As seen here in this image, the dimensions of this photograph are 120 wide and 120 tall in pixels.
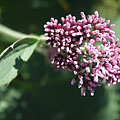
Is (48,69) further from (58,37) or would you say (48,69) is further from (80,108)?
(58,37)

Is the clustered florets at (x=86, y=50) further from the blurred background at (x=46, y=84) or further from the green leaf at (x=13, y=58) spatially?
the blurred background at (x=46, y=84)

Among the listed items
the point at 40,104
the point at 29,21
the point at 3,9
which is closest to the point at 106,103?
the point at 40,104

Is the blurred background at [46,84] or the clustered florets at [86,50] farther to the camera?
the blurred background at [46,84]

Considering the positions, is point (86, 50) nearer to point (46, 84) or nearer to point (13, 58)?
point (13, 58)

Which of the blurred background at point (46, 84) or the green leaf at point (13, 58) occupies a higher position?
the blurred background at point (46, 84)

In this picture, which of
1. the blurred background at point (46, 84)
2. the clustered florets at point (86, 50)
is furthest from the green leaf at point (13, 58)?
the blurred background at point (46, 84)

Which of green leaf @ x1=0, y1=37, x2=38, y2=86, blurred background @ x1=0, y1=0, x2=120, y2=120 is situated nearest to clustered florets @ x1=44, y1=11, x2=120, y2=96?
green leaf @ x1=0, y1=37, x2=38, y2=86
